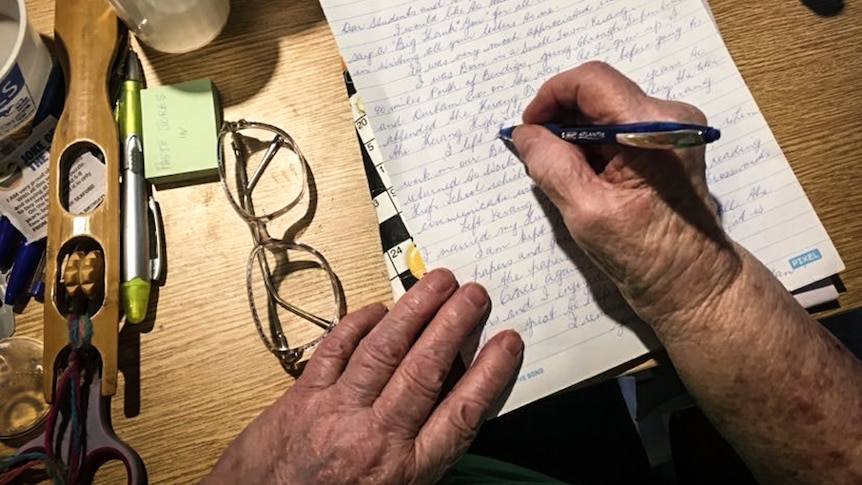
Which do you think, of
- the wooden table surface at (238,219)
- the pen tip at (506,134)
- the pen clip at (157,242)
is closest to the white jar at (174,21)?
the wooden table surface at (238,219)

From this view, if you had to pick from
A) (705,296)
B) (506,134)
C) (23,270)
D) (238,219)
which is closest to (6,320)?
(23,270)

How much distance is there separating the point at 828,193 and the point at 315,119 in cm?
42

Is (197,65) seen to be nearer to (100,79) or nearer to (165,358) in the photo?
(100,79)

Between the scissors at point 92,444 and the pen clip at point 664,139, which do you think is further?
the scissors at point 92,444

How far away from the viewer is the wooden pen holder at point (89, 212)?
0.51 meters

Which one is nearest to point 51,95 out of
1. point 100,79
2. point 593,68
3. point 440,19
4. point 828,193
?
point 100,79

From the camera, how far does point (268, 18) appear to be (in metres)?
0.59

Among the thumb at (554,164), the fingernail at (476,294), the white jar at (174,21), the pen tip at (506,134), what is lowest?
the fingernail at (476,294)

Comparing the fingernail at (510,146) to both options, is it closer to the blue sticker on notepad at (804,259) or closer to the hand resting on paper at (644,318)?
the hand resting on paper at (644,318)

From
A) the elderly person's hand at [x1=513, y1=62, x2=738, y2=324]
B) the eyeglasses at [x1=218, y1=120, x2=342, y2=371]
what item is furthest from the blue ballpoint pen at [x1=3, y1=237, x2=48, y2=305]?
the elderly person's hand at [x1=513, y1=62, x2=738, y2=324]

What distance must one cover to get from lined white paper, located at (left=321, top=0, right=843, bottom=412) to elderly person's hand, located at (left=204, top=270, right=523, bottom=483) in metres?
0.03

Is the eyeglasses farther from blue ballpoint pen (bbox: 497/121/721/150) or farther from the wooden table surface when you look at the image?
blue ballpoint pen (bbox: 497/121/721/150)

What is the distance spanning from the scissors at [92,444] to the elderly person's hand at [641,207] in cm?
36

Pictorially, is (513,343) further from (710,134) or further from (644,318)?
(710,134)
